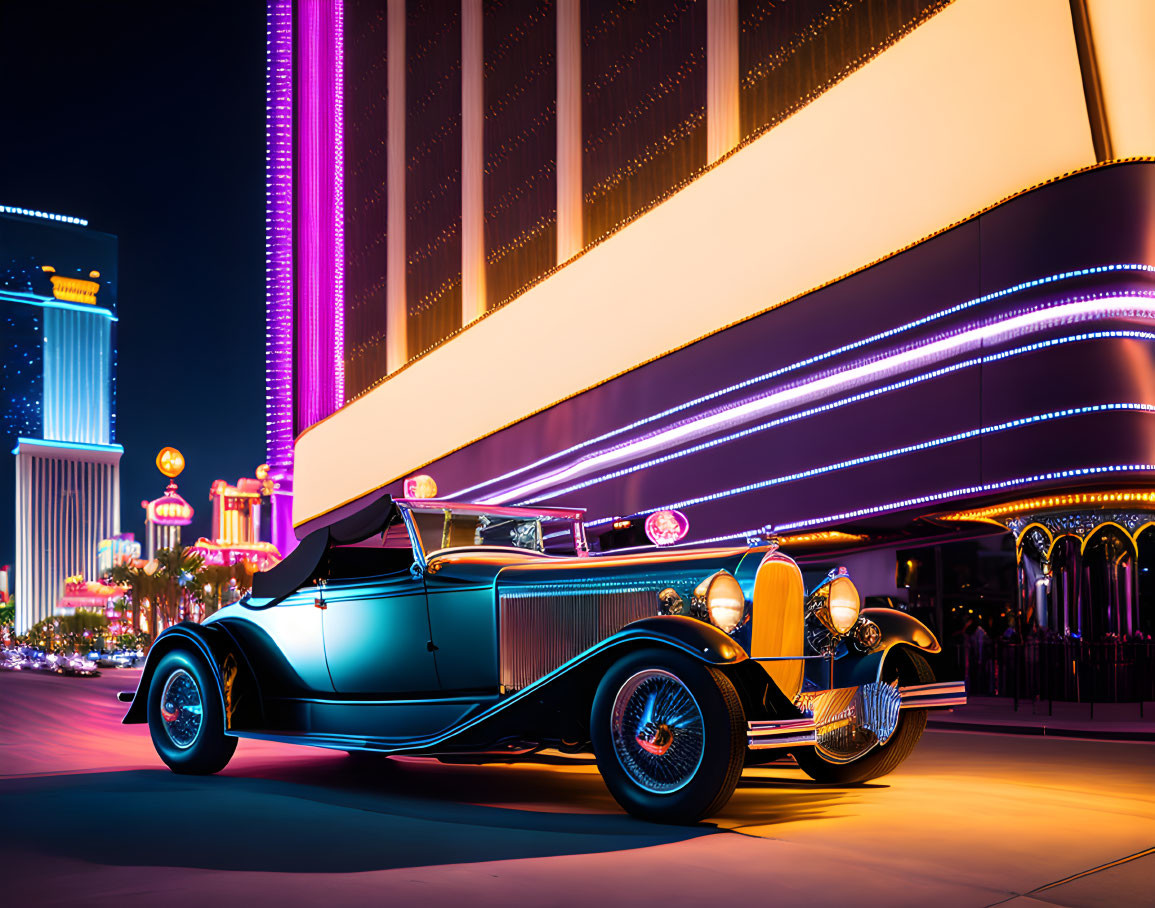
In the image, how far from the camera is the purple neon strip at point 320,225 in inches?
1535

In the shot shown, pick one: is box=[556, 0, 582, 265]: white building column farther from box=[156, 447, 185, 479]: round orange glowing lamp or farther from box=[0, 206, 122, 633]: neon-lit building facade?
box=[0, 206, 122, 633]: neon-lit building facade

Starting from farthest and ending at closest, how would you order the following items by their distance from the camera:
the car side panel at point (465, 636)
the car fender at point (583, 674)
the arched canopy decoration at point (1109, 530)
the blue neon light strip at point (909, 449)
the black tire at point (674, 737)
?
the arched canopy decoration at point (1109, 530) → the blue neon light strip at point (909, 449) → the car side panel at point (465, 636) → the car fender at point (583, 674) → the black tire at point (674, 737)

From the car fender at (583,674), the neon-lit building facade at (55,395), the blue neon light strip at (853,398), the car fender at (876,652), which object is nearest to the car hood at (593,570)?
the car fender at (583,674)

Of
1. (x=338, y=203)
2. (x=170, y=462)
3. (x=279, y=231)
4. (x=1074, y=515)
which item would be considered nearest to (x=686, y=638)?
(x=1074, y=515)

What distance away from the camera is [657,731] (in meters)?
5.74

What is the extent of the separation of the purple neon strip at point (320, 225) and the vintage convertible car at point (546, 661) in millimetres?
31202

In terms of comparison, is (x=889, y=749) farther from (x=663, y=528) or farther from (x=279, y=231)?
(x=279, y=231)

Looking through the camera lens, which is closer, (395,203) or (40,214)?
(395,203)

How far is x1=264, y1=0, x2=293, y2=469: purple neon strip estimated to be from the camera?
4138 centimetres

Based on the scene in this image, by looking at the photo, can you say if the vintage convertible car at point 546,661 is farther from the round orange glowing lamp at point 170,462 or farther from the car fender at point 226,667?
the round orange glowing lamp at point 170,462

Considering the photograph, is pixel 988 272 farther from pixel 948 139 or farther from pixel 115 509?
pixel 115 509

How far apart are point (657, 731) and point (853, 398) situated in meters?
11.8

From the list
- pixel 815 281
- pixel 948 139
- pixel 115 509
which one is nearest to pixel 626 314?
pixel 815 281

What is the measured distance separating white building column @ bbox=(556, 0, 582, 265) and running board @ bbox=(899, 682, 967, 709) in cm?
1916
